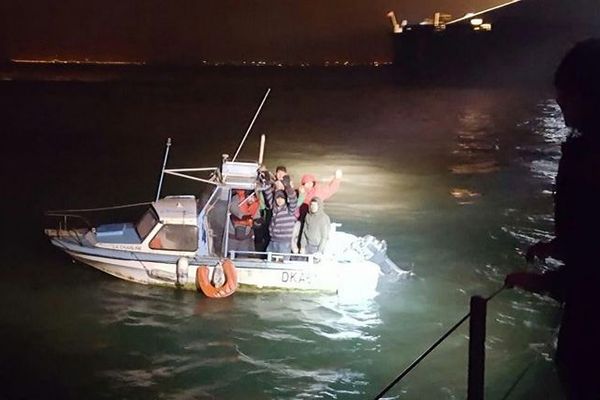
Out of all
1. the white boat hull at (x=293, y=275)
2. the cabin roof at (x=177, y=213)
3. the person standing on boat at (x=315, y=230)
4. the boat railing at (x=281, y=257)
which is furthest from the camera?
the cabin roof at (x=177, y=213)

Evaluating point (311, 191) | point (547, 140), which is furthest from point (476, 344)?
point (547, 140)

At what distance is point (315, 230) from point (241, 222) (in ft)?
5.42

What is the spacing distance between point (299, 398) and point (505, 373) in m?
3.47

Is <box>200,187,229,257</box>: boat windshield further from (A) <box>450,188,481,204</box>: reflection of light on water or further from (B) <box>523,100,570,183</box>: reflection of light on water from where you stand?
(A) <box>450,188,481,204</box>: reflection of light on water

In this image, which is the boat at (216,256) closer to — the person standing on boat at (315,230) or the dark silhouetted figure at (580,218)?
the person standing on boat at (315,230)

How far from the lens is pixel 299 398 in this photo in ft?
43.5

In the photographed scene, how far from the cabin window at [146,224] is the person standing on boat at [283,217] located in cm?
238

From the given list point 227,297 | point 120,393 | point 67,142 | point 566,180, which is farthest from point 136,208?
point 566,180

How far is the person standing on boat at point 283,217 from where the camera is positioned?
1642cm

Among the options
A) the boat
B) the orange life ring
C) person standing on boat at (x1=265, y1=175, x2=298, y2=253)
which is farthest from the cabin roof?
person standing on boat at (x1=265, y1=175, x2=298, y2=253)

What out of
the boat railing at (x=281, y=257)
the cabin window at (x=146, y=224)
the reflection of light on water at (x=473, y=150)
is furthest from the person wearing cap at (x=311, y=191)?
the reflection of light on water at (x=473, y=150)

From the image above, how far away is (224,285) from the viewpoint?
655 inches

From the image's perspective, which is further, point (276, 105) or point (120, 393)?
point (276, 105)

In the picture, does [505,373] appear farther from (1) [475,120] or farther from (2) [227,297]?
(1) [475,120]
